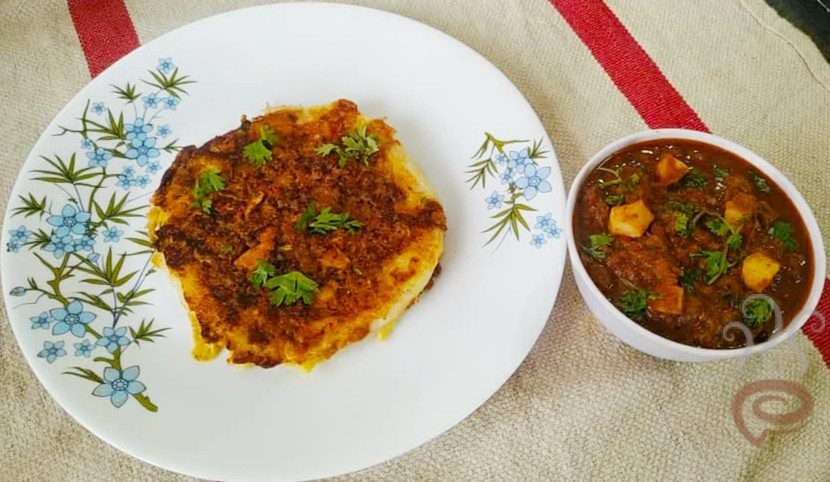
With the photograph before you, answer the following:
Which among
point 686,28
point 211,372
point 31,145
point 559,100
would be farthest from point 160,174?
point 686,28

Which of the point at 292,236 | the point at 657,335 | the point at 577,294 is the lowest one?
the point at 577,294

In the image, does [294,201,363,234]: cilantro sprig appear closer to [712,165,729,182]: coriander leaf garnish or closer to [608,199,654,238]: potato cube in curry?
[608,199,654,238]: potato cube in curry

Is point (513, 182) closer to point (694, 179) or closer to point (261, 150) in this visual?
point (694, 179)

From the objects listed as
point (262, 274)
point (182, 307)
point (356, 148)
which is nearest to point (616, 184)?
point (356, 148)

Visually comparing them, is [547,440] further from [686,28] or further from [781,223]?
[686,28]

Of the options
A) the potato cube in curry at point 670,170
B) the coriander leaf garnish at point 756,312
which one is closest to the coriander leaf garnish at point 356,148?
the potato cube in curry at point 670,170

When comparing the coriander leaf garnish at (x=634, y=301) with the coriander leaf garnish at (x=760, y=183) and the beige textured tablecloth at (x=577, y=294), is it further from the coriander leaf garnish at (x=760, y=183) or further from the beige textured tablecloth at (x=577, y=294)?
the coriander leaf garnish at (x=760, y=183)
